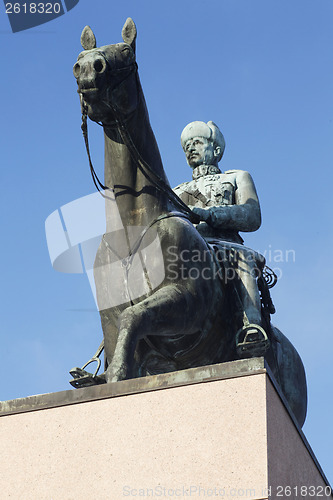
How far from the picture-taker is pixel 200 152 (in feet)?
39.5

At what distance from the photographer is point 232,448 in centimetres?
777

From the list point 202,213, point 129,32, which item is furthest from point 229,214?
point 129,32

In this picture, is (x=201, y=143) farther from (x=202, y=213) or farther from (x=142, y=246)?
(x=142, y=246)

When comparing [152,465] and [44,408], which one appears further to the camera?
[44,408]

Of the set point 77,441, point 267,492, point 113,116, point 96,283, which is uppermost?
point 113,116

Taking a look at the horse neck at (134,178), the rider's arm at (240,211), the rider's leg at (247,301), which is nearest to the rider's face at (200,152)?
the rider's arm at (240,211)

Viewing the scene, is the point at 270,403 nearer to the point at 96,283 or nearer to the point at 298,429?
the point at 298,429

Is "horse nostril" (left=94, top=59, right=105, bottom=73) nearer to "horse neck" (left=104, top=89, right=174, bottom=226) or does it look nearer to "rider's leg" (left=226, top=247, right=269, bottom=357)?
"horse neck" (left=104, top=89, right=174, bottom=226)

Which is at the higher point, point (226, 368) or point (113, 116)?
point (113, 116)

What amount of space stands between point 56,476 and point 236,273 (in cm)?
319

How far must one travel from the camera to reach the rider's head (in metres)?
12.1

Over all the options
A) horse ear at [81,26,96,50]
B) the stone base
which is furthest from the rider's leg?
horse ear at [81,26,96,50]

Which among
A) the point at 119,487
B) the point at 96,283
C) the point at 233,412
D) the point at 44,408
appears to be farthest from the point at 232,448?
the point at 96,283

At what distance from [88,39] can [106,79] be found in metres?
0.61
